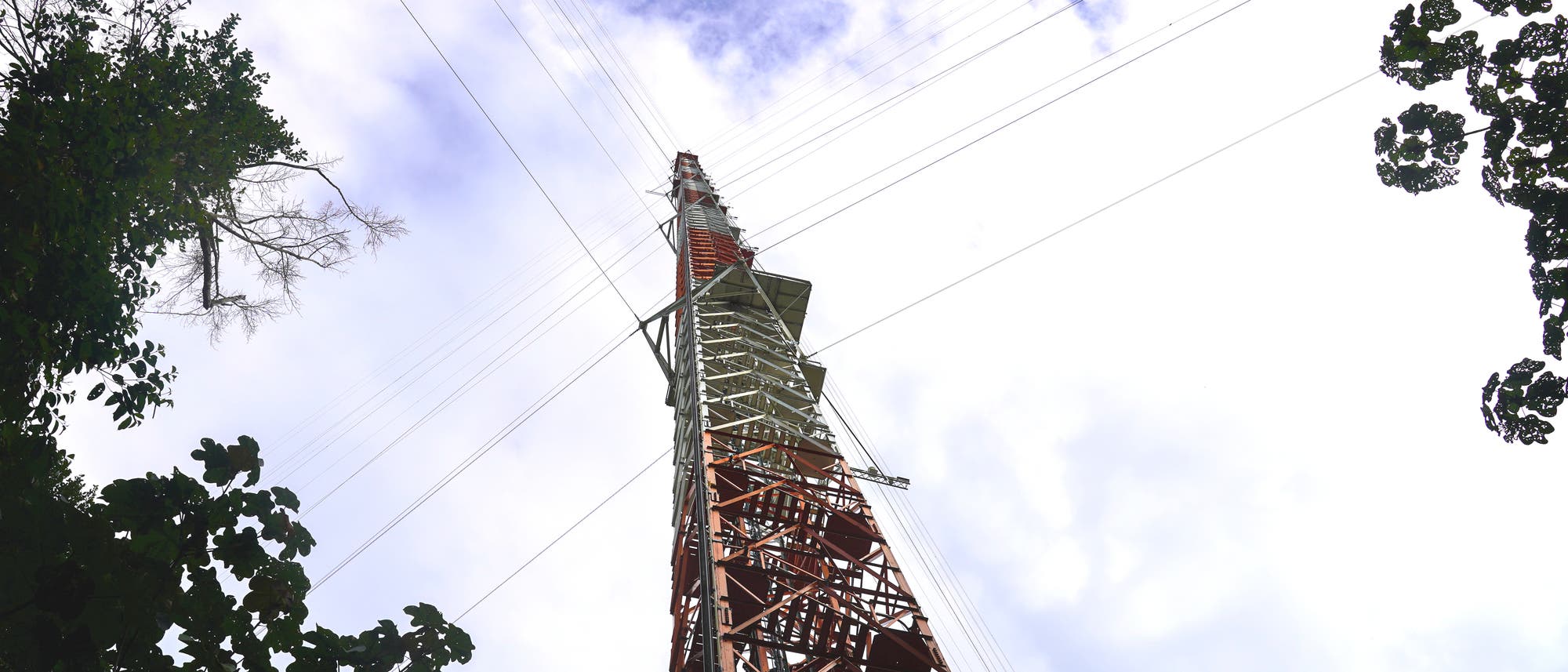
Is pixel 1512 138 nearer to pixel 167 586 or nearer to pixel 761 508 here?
pixel 167 586

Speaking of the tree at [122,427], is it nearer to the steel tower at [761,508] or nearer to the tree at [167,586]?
the tree at [167,586]

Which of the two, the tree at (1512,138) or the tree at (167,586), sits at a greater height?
the tree at (1512,138)

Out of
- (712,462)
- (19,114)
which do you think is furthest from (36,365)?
(712,462)

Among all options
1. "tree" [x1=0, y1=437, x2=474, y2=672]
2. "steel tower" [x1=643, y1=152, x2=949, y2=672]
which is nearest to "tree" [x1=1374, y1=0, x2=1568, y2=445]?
"tree" [x1=0, y1=437, x2=474, y2=672]

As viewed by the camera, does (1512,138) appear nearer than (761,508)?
Yes

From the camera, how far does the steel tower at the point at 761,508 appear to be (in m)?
12.2

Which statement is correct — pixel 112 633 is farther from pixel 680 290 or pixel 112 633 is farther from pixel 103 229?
pixel 680 290

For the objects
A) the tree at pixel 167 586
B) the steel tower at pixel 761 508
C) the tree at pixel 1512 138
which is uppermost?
the steel tower at pixel 761 508

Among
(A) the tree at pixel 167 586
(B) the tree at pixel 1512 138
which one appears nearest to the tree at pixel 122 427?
(A) the tree at pixel 167 586

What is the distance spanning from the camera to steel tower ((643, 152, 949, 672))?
12.2 metres

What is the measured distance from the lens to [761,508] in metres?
15.3

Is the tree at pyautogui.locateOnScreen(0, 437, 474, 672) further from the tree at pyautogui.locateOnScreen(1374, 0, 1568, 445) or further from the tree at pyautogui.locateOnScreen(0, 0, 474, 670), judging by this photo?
the tree at pyautogui.locateOnScreen(1374, 0, 1568, 445)

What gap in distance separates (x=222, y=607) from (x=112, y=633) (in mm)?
746

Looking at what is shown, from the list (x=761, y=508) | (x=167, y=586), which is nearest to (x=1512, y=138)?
(x=167, y=586)
